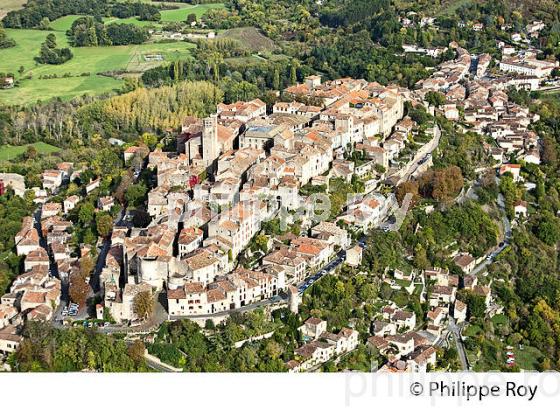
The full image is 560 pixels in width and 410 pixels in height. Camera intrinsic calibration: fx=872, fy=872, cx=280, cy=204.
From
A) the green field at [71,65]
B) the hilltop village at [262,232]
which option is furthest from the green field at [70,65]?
the hilltop village at [262,232]

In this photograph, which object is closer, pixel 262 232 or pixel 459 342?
pixel 459 342

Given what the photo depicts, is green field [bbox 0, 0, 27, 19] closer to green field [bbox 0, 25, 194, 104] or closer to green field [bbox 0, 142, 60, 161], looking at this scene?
green field [bbox 0, 25, 194, 104]

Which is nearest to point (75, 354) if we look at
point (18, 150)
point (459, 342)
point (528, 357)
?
point (459, 342)

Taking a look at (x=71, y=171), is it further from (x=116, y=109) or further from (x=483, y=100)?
(x=483, y=100)

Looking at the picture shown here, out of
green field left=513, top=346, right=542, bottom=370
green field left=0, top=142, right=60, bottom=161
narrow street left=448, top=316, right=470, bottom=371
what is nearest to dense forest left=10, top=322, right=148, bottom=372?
narrow street left=448, top=316, right=470, bottom=371

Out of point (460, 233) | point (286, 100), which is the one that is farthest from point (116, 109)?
point (460, 233)

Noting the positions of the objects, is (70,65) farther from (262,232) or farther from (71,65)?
(262,232)
